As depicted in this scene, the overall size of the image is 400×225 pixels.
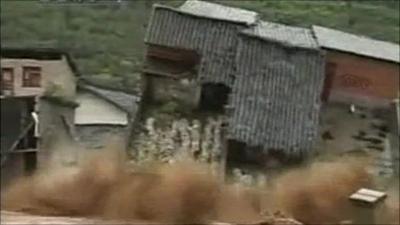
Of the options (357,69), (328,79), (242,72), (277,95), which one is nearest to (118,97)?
(242,72)

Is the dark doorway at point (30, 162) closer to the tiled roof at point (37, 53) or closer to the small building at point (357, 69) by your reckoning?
the tiled roof at point (37, 53)

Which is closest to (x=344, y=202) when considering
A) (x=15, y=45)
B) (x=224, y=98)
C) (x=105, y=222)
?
(x=105, y=222)

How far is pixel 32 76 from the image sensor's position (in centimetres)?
502

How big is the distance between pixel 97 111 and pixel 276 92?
1003 millimetres

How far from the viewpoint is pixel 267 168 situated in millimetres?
5234

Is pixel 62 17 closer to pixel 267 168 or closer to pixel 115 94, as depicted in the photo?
pixel 115 94

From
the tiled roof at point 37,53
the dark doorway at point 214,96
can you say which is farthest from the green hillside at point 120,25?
the dark doorway at point 214,96

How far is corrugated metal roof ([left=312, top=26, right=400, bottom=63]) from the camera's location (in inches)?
215

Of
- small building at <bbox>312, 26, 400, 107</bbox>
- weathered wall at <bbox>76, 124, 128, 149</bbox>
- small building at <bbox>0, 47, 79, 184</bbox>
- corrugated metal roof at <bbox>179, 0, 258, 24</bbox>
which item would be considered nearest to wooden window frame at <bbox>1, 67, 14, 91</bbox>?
small building at <bbox>0, 47, 79, 184</bbox>

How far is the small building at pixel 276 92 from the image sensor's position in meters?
5.33

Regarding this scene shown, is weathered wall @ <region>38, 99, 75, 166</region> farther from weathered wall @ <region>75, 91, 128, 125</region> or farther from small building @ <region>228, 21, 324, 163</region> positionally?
small building @ <region>228, 21, 324, 163</region>

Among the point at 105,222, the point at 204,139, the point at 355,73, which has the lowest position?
the point at 105,222

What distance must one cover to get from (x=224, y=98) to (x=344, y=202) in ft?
4.52

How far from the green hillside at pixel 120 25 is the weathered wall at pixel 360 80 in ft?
0.61
